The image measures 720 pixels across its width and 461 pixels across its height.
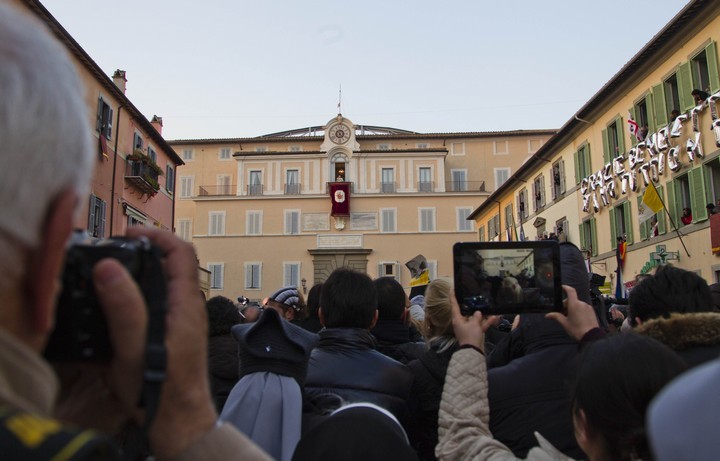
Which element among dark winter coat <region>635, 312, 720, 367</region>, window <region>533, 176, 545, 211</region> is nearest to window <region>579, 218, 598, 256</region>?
window <region>533, 176, 545, 211</region>

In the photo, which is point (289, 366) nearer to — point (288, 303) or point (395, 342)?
point (395, 342)

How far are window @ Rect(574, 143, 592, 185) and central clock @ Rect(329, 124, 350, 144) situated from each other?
24145mm

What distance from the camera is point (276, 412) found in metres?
2.81

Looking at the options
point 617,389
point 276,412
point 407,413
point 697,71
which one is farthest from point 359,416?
point 697,71

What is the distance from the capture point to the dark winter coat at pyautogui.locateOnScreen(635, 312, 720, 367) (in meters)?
2.40

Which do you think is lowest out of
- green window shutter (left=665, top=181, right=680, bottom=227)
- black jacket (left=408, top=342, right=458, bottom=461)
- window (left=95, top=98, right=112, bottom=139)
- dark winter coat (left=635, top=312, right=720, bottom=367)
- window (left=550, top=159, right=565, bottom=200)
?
black jacket (left=408, top=342, right=458, bottom=461)

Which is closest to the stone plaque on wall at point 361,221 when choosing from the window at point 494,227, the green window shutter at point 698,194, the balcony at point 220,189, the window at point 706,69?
the window at point 494,227

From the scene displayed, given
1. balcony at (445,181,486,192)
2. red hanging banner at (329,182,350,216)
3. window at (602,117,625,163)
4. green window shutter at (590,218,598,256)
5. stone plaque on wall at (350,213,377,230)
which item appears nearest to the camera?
window at (602,117,625,163)

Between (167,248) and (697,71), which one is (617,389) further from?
(697,71)

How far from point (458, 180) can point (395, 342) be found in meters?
47.1

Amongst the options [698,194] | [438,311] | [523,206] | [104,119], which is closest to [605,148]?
[698,194]

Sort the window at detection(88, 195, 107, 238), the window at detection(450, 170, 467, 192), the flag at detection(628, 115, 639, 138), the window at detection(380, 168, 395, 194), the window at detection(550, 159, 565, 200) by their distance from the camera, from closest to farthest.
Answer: the window at detection(88, 195, 107, 238) → the flag at detection(628, 115, 639, 138) → the window at detection(550, 159, 565, 200) → the window at detection(380, 168, 395, 194) → the window at detection(450, 170, 467, 192)

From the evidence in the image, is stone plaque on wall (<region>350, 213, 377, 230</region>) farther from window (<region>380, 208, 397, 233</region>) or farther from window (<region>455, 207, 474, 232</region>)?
window (<region>455, 207, 474, 232</region>)

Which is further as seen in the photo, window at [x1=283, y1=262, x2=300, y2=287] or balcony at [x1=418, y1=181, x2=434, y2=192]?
balcony at [x1=418, y1=181, x2=434, y2=192]
